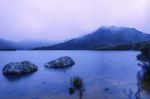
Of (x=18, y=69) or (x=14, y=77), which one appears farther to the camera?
(x=18, y=69)

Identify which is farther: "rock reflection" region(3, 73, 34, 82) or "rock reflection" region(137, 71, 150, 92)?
"rock reflection" region(3, 73, 34, 82)

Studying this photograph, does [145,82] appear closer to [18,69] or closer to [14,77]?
[14,77]

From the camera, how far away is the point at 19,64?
13875cm

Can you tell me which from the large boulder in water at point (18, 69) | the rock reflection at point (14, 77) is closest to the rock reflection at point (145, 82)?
the rock reflection at point (14, 77)

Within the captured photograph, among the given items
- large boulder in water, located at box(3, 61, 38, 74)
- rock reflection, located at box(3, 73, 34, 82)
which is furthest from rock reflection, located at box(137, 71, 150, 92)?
large boulder in water, located at box(3, 61, 38, 74)

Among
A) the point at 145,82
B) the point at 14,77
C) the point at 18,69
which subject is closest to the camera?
the point at 145,82

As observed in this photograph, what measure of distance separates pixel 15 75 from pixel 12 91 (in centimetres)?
4219

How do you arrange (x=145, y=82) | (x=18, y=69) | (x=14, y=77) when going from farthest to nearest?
1. (x=18, y=69)
2. (x=14, y=77)
3. (x=145, y=82)

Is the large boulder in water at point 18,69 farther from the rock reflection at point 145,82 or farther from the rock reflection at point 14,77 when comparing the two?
the rock reflection at point 145,82

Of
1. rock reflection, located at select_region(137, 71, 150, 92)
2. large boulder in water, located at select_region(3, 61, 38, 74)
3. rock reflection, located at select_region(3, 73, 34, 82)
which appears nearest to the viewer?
rock reflection, located at select_region(137, 71, 150, 92)

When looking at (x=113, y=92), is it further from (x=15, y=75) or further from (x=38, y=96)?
(x=15, y=75)

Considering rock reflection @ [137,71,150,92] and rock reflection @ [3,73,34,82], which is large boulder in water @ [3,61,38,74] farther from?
rock reflection @ [137,71,150,92]

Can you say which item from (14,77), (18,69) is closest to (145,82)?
(14,77)

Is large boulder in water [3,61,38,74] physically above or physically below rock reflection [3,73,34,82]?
above
